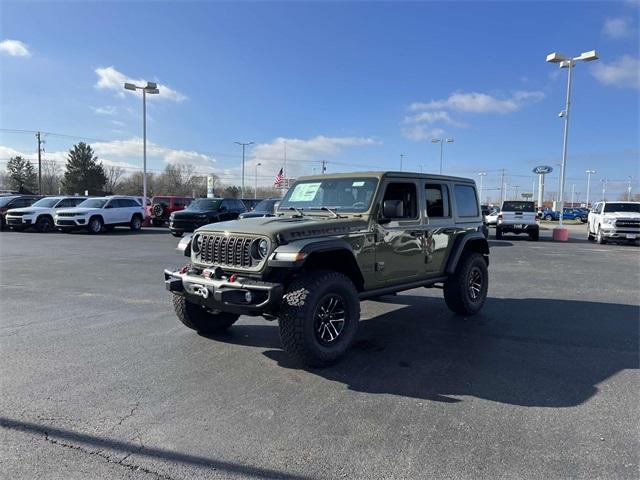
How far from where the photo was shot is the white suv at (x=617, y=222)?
1925 cm

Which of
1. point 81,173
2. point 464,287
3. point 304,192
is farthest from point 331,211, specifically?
point 81,173

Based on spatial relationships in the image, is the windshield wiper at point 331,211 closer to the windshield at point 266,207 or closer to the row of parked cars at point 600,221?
the windshield at point 266,207

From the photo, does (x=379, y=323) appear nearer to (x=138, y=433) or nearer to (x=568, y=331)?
(x=568, y=331)

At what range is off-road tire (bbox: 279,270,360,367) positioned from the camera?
4246 mm

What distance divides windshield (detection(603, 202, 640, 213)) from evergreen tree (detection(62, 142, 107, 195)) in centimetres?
7407

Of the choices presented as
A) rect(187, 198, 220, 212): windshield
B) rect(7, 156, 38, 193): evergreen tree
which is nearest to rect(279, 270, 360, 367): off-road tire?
rect(187, 198, 220, 212): windshield

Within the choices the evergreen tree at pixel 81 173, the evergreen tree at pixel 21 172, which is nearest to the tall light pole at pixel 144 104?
the evergreen tree at pixel 81 173

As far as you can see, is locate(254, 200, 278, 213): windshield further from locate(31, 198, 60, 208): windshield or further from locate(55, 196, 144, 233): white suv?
locate(31, 198, 60, 208): windshield

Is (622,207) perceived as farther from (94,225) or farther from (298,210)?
(94,225)

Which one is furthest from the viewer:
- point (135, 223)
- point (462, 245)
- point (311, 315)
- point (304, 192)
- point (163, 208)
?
point (163, 208)

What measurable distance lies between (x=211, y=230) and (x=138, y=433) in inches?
88.1

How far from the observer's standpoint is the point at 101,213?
71.2 feet

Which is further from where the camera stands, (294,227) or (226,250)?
(226,250)

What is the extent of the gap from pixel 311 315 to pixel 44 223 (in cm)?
2207
